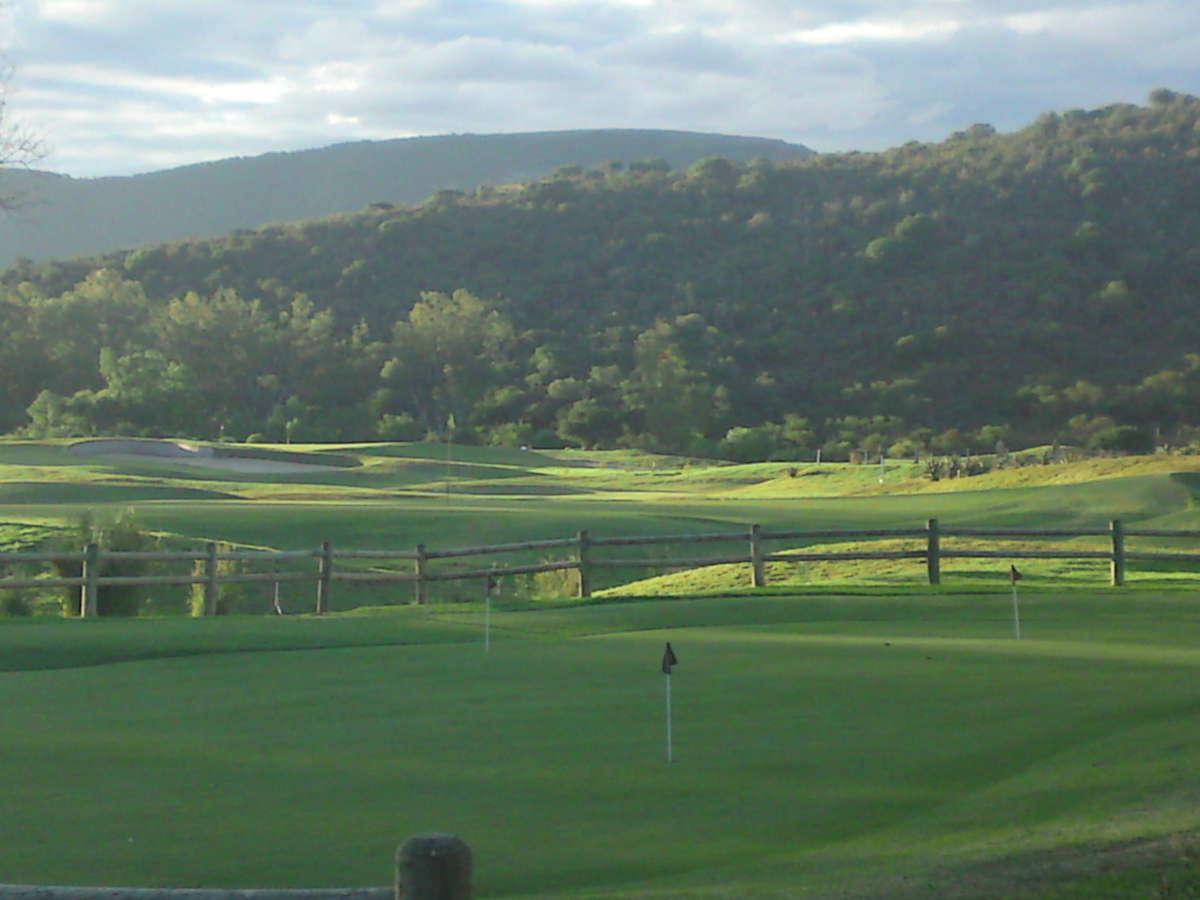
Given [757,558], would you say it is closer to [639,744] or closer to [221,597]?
[221,597]

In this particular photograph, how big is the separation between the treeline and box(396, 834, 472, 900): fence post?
6741 centimetres

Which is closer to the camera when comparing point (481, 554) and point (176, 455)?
point (481, 554)

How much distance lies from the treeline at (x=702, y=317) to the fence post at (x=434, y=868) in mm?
67410

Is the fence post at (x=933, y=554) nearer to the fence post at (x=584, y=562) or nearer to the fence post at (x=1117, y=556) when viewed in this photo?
the fence post at (x=1117, y=556)

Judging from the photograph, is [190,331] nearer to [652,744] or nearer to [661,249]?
[661,249]

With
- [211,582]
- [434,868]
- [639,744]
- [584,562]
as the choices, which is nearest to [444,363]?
[584,562]

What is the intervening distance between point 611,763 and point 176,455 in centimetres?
5199

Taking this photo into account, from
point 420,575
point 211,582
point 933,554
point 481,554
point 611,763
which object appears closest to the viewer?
point 611,763

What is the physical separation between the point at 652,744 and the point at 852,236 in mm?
88827

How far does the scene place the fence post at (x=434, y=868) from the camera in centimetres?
416

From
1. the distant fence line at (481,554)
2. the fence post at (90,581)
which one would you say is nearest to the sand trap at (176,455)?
the distant fence line at (481,554)

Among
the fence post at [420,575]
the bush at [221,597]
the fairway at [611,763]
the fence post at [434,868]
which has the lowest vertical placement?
Answer: the bush at [221,597]

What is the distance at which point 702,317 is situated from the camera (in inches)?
3553

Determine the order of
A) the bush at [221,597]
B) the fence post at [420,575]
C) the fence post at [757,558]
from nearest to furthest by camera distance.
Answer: the fence post at [420,575] → the fence post at [757,558] → the bush at [221,597]
